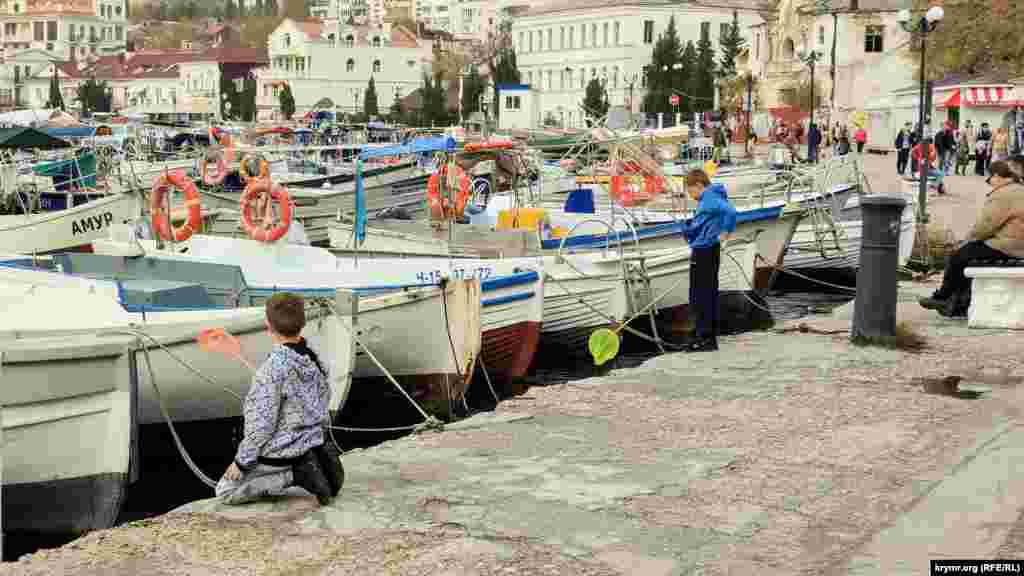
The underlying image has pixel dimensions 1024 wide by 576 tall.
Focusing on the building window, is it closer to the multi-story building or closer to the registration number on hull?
the multi-story building

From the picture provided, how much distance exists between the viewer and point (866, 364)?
12922 mm

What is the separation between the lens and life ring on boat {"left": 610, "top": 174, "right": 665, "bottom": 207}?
24.3m

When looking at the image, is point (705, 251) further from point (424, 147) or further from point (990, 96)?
point (990, 96)

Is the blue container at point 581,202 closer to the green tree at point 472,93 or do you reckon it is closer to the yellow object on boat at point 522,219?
the yellow object on boat at point 522,219

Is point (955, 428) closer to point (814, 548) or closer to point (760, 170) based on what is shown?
point (814, 548)

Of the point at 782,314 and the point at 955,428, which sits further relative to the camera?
the point at 782,314

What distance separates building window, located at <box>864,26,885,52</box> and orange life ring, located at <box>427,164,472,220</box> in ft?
275

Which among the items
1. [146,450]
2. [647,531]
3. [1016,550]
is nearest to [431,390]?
[146,450]

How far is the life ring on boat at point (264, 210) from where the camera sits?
1903cm

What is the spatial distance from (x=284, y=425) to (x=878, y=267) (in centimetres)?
709

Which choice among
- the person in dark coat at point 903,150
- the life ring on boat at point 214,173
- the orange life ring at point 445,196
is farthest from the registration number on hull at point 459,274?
the person in dark coat at point 903,150

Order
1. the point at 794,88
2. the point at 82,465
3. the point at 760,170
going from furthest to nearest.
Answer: the point at 794,88 → the point at 760,170 → the point at 82,465

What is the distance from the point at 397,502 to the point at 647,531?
1568 mm

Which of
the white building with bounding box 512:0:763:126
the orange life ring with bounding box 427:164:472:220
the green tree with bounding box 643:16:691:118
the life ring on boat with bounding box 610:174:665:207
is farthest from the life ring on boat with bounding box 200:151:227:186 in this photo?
the white building with bounding box 512:0:763:126
